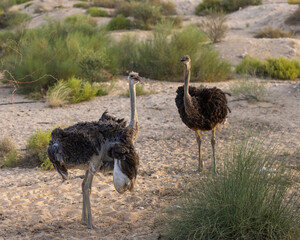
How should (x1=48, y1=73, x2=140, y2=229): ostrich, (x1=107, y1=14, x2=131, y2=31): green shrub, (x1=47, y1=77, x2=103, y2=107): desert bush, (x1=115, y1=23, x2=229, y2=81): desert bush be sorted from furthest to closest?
1. (x1=107, y1=14, x2=131, y2=31): green shrub
2. (x1=115, y1=23, x2=229, y2=81): desert bush
3. (x1=47, y1=77, x2=103, y2=107): desert bush
4. (x1=48, y1=73, x2=140, y2=229): ostrich

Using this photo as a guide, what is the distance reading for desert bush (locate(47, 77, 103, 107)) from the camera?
35.5ft

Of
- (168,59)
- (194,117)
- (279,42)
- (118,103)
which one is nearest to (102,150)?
(194,117)

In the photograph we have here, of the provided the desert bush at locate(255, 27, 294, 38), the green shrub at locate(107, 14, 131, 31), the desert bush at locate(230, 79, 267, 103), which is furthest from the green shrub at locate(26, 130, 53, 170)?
the green shrub at locate(107, 14, 131, 31)

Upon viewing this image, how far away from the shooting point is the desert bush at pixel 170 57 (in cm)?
1334

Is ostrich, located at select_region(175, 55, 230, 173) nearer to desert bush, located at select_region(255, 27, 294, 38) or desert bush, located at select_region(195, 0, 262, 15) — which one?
desert bush, located at select_region(255, 27, 294, 38)

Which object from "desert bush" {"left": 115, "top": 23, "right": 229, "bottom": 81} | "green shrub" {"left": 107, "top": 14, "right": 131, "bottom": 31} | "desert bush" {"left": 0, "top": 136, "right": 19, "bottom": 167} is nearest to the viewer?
"desert bush" {"left": 0, "top": 136, "right": 19, "bottom": 167}

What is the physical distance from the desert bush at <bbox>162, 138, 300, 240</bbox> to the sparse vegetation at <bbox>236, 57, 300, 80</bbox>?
922cm

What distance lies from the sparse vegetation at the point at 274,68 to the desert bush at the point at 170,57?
2.60 feet

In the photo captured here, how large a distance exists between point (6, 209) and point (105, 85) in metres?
6.73

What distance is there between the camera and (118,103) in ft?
36.4

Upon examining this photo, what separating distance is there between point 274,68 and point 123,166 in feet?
33.3

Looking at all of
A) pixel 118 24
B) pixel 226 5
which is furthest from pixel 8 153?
pixel 226 5

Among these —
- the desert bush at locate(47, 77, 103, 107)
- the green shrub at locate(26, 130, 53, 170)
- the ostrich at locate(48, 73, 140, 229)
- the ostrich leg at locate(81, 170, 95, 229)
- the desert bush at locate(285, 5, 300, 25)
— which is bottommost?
the desert bush at locate(285, 5, 300, 25)

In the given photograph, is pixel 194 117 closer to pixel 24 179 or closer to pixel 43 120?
pixel 24 179
